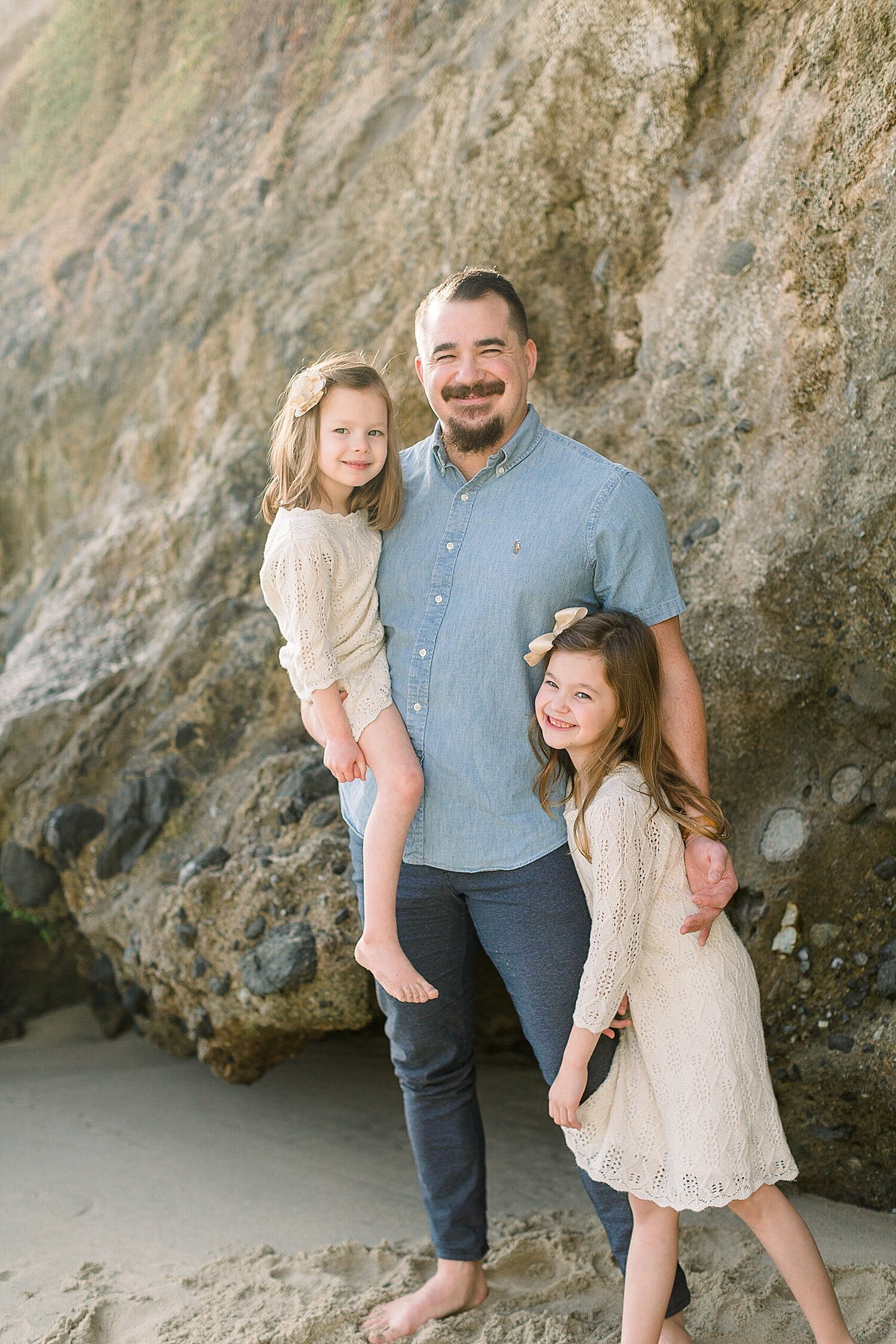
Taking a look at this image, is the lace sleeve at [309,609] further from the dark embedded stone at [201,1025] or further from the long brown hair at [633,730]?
the dark embedded stone at [201,1025]

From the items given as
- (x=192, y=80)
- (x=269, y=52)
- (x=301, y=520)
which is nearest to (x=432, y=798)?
(x=301, y=520)

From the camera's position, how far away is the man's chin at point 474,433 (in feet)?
8.63

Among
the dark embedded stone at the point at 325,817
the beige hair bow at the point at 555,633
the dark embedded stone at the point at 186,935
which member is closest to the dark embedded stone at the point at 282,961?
the dark embedded stone at the point at 186,935

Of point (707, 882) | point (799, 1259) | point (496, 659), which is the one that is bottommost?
point (799, 1259)

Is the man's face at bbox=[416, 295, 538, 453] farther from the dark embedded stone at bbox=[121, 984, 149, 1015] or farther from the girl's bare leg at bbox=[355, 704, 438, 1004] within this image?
the dark embedded stone at bbox=[121, 984, 149, 1015]

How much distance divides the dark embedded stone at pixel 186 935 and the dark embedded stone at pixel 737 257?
2.79 metres

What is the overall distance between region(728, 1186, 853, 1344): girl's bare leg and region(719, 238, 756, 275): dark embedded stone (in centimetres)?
264

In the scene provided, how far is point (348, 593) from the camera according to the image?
2707mm

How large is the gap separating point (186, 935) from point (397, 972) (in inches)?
59.0

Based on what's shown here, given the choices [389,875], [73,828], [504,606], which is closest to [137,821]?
[73,828]

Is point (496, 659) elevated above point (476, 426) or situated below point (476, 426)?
below

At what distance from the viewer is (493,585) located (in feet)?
8.41

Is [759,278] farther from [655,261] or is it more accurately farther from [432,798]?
[432,798]

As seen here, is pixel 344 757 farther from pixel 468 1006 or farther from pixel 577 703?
pixel 468 1006
